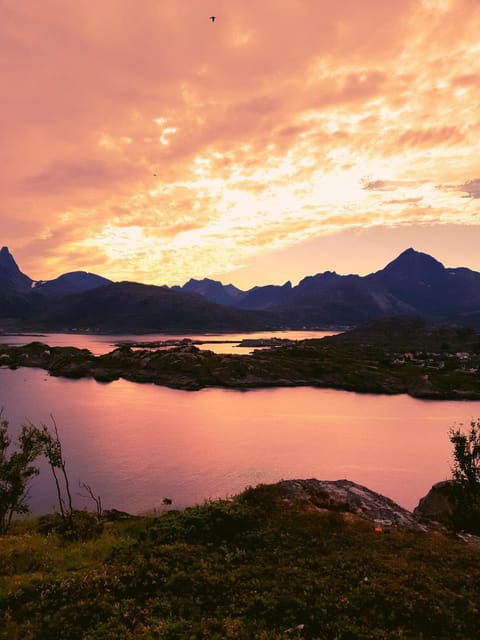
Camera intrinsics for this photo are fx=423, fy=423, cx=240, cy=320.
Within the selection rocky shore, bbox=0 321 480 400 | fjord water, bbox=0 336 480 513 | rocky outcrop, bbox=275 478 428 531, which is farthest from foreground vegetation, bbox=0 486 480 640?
rocky shore, bbox=0 321 480 400

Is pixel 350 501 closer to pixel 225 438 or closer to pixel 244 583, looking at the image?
pixel 244 583

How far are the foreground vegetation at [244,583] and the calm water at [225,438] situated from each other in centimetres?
3110

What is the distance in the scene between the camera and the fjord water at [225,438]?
215 feet

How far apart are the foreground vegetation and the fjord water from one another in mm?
31081

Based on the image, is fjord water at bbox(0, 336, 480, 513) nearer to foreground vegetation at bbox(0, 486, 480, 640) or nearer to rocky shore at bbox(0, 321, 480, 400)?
rocky shore at bbox(0, 321, 480, 400)

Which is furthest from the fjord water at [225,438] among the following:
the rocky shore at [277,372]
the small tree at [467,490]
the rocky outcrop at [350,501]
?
A: the rocky outcrop at [350,501]

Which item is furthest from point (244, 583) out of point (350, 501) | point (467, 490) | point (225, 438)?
point (225, 438)

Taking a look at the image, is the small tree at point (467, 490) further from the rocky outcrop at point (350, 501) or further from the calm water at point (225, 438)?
the calm water at point (225, 438)

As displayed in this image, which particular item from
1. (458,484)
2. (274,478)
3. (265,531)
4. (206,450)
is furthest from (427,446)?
(265,531)

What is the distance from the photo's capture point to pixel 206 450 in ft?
280

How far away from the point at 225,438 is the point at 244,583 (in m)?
75.3

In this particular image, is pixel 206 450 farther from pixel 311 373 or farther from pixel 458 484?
pixel 311 373

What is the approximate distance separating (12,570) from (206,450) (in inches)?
2496

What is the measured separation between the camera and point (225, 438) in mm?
94438
